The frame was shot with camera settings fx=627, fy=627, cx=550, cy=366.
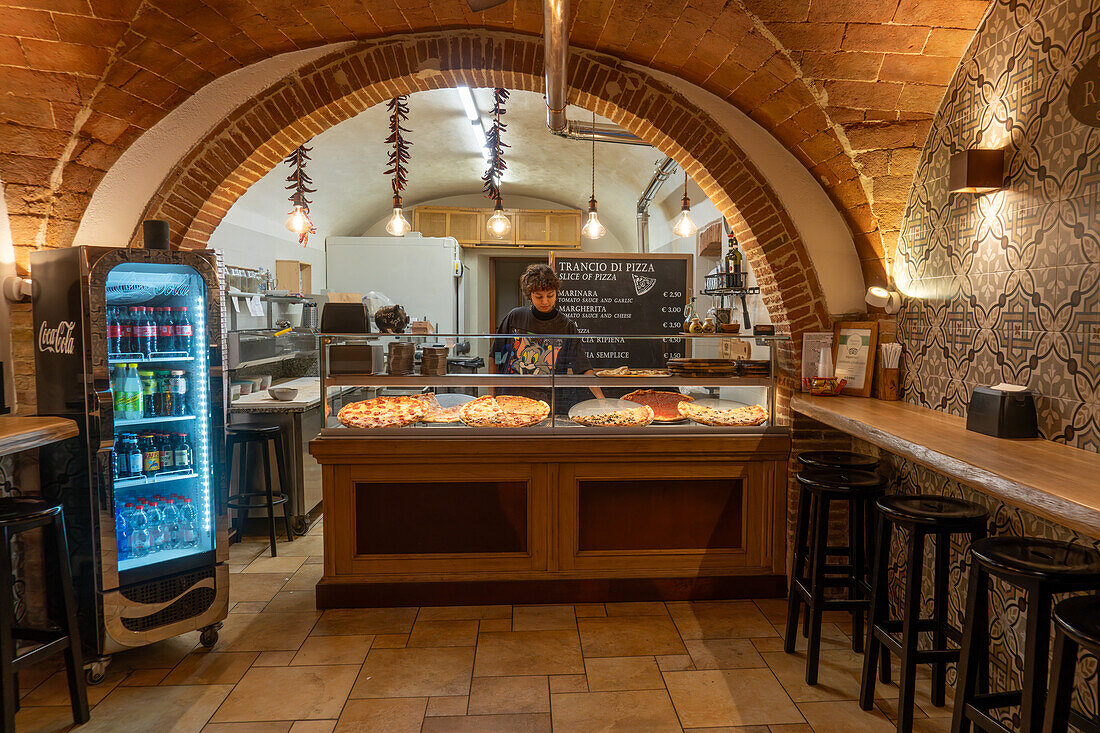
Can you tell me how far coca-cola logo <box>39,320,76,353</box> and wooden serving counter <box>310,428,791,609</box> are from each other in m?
1.16

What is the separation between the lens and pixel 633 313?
6.39 meters

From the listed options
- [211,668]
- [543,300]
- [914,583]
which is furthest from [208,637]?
[914,583]

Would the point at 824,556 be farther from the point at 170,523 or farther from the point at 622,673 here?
the point at 170,523

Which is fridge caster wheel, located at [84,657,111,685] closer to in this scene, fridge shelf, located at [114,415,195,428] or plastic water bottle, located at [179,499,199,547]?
plastic water bottle, located at [179,499,199,547]

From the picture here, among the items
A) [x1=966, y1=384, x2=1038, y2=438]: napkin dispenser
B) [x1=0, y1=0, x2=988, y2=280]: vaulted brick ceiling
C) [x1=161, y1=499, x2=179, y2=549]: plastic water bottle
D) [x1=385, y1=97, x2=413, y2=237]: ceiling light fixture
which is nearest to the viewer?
[x1=966, y1=384, x2=1038, y2=438]: napkin dispenser

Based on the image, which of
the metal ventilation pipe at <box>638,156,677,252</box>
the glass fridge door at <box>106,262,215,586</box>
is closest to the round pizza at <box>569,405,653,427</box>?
the glass fridge door at <box>106,262,215,586</box>

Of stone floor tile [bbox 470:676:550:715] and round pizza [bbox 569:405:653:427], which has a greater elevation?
round pizza [bbox 569:405:653:427]

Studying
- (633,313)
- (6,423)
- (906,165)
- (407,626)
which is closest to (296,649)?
(407,626)

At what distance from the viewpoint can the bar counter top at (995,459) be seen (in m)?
1.57

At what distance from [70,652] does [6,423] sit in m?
0.98

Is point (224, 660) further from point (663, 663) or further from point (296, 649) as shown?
point (663, 663)

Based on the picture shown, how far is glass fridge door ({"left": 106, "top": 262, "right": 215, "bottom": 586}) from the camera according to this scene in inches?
118

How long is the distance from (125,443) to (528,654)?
2.19 m

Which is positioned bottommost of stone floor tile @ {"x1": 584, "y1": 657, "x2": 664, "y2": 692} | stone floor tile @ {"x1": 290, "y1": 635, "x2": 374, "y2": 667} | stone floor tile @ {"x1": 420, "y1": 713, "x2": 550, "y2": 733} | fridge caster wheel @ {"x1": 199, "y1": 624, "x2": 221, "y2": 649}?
stone floor tile @ {"x1": 290, "y1": 635, "x2": 374, "y2": 667}
